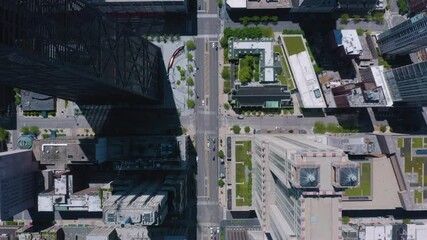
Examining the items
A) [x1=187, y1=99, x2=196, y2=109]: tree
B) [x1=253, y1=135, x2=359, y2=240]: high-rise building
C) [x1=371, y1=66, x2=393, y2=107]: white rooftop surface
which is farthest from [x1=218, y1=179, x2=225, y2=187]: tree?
[x1=371, y1=66, x2=393, y2=107]: white rooftop surface

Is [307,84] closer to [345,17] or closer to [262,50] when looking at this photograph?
[262,50]

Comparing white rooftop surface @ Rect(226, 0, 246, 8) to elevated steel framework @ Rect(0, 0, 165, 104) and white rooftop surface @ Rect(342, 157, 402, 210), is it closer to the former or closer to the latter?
elevated steel framework @ Rect(0, 0, 165, 104)

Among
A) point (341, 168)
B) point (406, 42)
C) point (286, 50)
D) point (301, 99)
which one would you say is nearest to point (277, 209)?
point (341, 168)

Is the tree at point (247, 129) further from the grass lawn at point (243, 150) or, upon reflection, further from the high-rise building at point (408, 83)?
the high-rise building at point (408, 83)

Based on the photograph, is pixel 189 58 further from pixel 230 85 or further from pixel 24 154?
pixel 24 154

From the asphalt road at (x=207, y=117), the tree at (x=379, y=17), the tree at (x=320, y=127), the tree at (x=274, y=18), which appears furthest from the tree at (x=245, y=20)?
the tree at (x=379, y=17)
